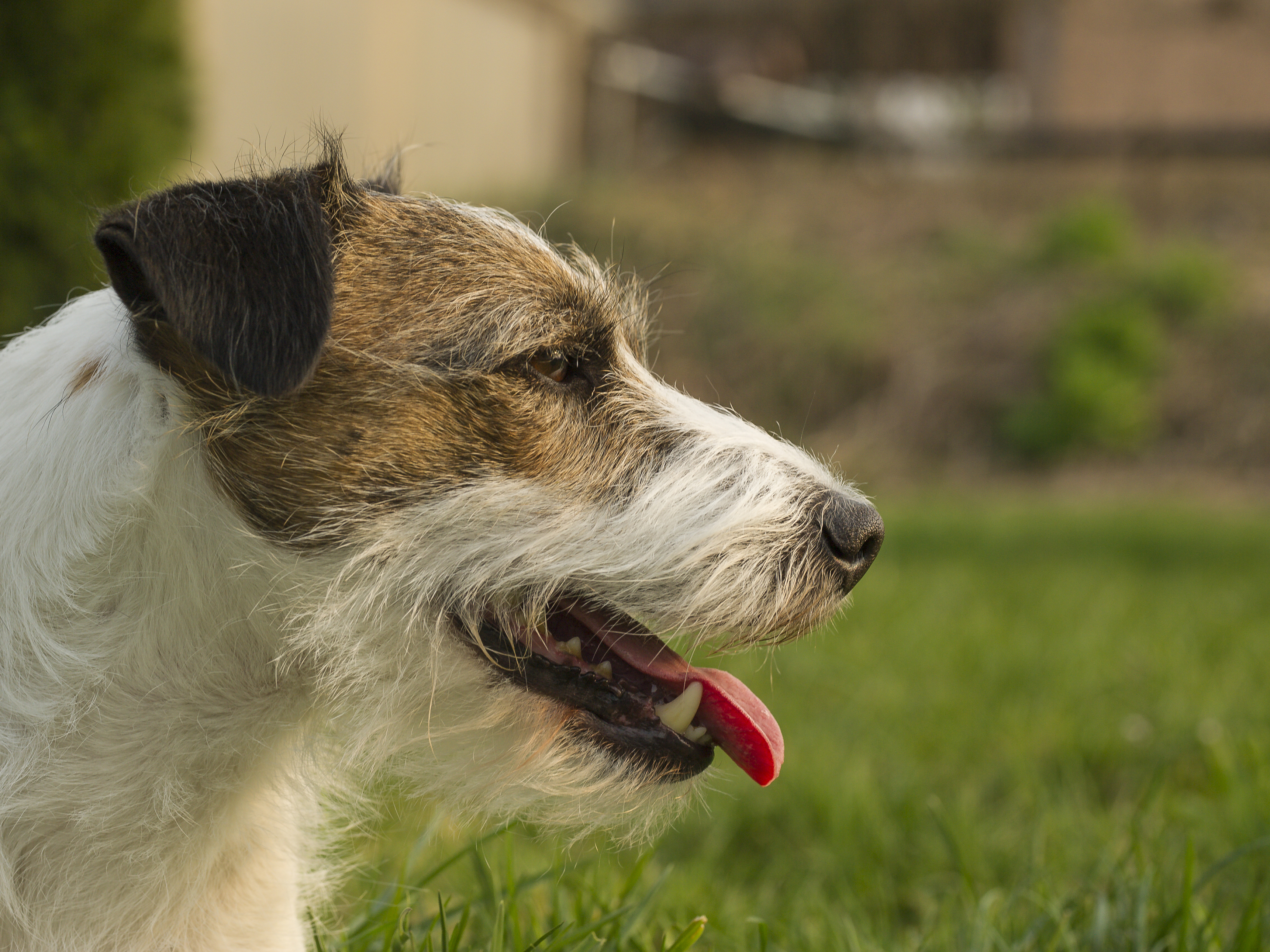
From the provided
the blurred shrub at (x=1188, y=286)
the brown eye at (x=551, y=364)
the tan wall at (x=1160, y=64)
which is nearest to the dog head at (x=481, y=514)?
the brown eye at (x=551, y=364)

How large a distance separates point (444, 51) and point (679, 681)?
46.1ft

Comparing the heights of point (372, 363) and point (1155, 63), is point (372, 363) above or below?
above

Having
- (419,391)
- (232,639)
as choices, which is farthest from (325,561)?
(419,391)

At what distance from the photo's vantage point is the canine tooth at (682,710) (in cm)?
215

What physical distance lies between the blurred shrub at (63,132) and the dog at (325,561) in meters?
4.08

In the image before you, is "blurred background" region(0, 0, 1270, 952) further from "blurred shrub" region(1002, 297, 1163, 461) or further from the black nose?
the black nose

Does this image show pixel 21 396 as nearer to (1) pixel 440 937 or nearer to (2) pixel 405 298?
(2) pixel 405 298

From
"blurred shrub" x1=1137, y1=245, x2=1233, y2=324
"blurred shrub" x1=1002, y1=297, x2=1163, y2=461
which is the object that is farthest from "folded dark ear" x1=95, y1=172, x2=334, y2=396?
"blurred shrub" x1=1137, y1=245, x2=1233, y2=324

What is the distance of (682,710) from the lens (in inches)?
84.6

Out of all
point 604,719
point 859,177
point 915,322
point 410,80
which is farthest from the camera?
point 859,177

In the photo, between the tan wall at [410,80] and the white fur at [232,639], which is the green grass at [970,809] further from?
the tan wall at [410,80]

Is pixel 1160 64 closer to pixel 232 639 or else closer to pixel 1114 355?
pixel 1114 355

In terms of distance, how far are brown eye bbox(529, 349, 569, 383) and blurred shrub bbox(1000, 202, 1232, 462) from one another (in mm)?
8993

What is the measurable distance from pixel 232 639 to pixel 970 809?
2031 millimetres
